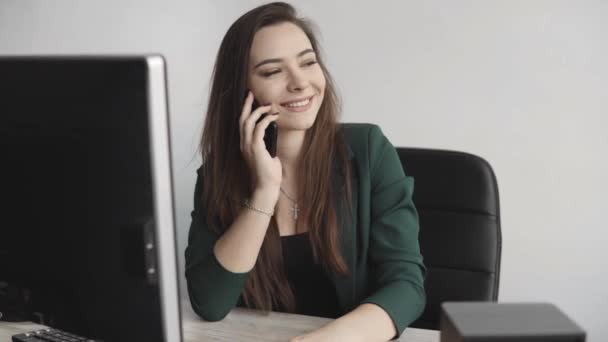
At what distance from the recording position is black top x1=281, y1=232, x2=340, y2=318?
4.77ft

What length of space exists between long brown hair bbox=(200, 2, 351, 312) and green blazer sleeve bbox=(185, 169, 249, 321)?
0.04m

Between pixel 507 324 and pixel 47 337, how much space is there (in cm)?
72

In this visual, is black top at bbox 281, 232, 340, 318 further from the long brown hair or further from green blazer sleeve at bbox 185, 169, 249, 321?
green blazer sleeve at bbox 185, 169, 249, 321

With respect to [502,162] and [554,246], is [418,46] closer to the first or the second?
[502,162]

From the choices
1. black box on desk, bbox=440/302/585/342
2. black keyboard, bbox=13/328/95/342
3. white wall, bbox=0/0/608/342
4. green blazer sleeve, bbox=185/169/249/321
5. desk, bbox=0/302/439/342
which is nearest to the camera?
black box on desk, bbox=440/302/585/342

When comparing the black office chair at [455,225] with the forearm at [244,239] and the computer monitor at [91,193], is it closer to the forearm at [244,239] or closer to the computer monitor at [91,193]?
the forearm at [244,239]

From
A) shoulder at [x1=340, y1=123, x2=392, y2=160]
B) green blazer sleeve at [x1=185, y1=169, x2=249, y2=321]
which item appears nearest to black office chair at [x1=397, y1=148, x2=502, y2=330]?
shoulder at [x1=340, y1=123, x2=392, y2=160]

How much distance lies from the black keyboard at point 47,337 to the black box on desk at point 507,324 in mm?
591

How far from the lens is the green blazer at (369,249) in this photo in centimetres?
122

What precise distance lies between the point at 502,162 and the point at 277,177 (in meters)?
1.14

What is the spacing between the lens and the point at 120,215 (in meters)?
0.65

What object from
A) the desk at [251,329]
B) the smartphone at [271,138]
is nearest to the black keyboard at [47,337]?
the desk at [251,329]

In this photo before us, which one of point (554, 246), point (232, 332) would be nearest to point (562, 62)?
point (554, 246)

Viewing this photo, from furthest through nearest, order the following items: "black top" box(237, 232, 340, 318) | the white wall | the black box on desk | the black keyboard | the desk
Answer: the white wall
"black top" box(237, 232, 340, 318)
the desk
the black keyboard
the black box on desk
